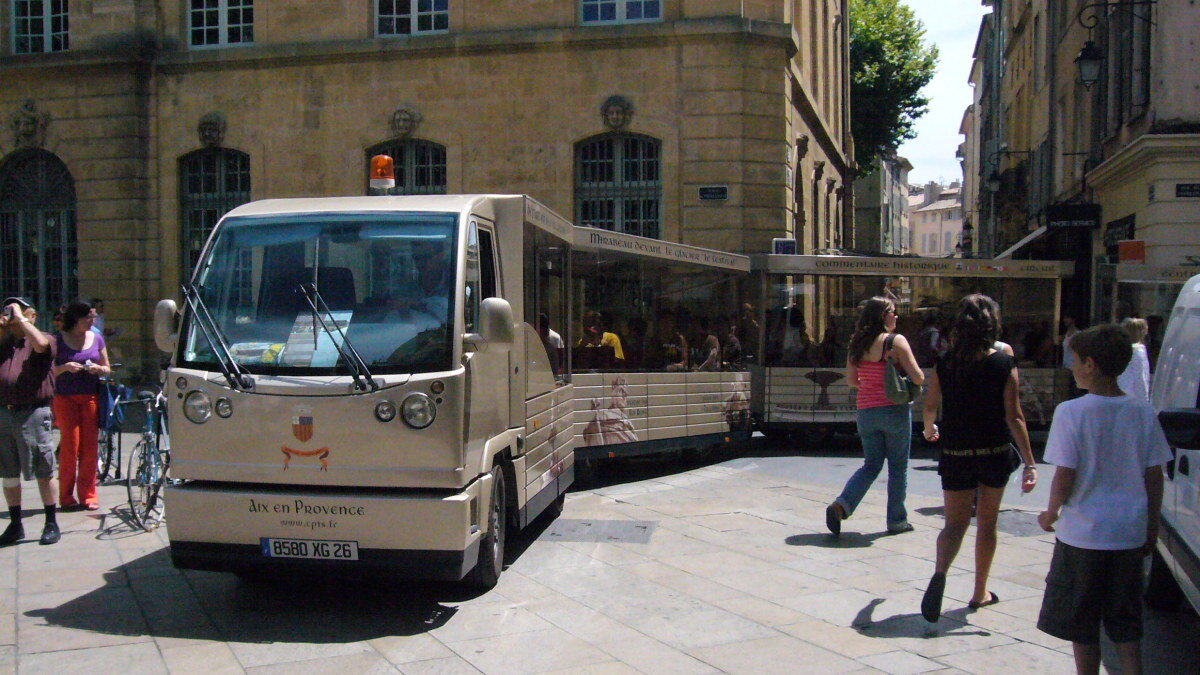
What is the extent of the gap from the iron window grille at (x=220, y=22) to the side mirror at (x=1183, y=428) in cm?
1956

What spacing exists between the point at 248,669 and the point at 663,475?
6816 millimetres

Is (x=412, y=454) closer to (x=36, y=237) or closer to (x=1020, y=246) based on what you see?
(x=36, y=237)

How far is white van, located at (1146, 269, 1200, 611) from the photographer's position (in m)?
4.41

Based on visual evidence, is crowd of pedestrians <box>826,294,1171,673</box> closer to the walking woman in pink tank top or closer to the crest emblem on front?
the walking woman in pink tank top

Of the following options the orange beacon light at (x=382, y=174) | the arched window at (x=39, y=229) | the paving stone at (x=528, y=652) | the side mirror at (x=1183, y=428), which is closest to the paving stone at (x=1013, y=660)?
the side mirror at (x=1183, y=428)

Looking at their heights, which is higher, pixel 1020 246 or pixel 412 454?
pixel 1020 246

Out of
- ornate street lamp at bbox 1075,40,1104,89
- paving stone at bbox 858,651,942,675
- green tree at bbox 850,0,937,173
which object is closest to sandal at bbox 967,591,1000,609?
paving stone at bbox 858,651,942,675

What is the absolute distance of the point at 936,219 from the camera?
118 metres

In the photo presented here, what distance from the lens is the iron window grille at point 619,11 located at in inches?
746

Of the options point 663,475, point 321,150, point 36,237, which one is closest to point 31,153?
point 36,237

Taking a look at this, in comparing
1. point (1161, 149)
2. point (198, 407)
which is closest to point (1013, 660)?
point (198, 407)

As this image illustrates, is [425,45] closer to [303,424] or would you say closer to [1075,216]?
[1075,216]

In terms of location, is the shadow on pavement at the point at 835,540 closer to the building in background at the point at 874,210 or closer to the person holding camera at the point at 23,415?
the person holding camera at the point at 23,415

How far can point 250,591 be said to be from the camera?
6.71m
